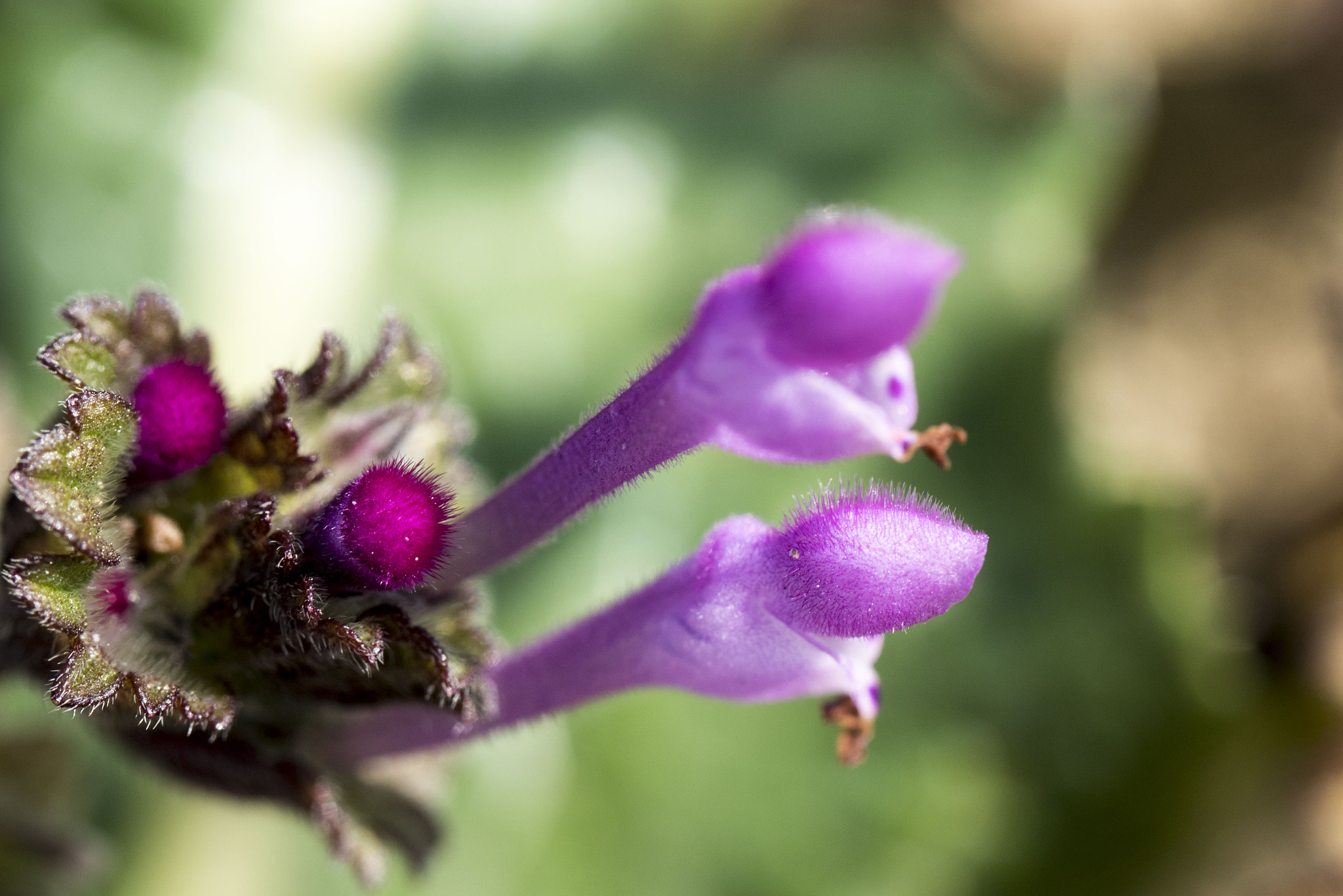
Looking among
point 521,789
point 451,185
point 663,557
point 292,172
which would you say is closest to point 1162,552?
point 663,557

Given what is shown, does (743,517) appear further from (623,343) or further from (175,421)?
(623,343)

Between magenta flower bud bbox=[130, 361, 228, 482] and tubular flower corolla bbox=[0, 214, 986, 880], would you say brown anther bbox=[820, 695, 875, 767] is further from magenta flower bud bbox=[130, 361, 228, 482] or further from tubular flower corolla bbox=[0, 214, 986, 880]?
magenta flower bud bbox=[130, 361, 228, 482]

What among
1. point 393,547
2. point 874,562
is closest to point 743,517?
point 874,562

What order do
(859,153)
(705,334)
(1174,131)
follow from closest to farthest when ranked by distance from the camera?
(705,334) < (859,153) < (1174,131)

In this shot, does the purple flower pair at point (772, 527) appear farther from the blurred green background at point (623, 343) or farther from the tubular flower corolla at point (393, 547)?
the blurred green background at point (623, 343)

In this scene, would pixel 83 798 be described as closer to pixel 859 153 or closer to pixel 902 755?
pixel 902 755

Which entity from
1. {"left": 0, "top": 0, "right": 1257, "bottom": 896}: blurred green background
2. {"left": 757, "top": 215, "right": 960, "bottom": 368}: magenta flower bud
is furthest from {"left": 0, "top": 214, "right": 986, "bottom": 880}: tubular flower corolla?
{"left": 0, "top": 0, "right": 1257, "bottom": 896}: blurred green background

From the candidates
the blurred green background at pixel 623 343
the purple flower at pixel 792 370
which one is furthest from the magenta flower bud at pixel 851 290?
the blurred green background at pixel 623 343
